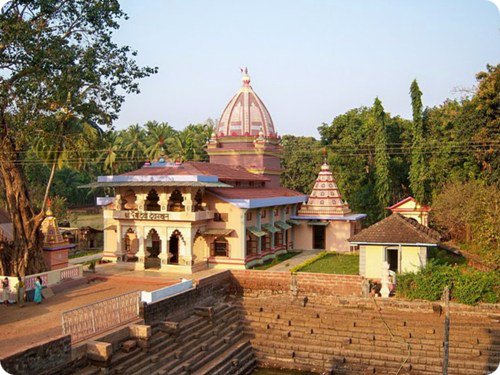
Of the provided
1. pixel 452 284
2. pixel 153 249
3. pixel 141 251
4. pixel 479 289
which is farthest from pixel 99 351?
pixel 153 249

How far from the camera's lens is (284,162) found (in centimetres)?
5131

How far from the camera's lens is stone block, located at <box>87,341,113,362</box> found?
14.0 metres

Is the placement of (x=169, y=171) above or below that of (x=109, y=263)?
above

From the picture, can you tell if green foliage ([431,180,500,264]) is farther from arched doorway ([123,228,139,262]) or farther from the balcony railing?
arched doorway ([123,228,139,262])

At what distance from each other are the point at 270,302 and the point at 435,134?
1985 centimetres

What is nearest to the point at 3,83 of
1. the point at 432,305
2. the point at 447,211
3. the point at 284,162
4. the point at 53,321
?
the point at 53,321

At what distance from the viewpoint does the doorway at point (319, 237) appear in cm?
3197

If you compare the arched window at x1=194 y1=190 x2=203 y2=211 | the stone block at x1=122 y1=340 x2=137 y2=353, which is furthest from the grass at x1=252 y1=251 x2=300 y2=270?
the stone block at x1=122 y1=340 x2=137 y2=353

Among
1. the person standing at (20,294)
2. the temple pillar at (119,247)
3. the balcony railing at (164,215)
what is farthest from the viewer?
the temple pillar at (119,247)

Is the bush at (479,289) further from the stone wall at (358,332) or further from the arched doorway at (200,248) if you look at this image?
the arched doorway at (200,248)

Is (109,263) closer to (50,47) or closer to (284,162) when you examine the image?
(50,47)

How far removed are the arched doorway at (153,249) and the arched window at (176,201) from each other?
1537 mm

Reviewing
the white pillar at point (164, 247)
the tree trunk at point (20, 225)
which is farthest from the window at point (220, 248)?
the tree trunk at point (20, 225)

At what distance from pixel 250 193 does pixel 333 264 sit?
5641mm
